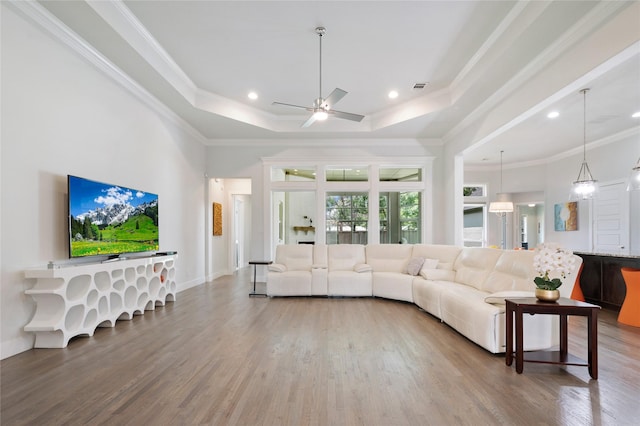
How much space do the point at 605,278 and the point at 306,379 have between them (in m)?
5.16

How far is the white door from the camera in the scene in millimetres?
6684

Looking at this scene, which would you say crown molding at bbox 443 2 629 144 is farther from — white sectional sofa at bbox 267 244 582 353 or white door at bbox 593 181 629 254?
white door at bbox 593 181 629 254

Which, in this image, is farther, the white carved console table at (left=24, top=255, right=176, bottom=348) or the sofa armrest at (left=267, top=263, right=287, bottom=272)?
the sofa armrest at (left=267, top=263, right=287, bottom=272)

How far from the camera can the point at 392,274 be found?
18.4 ft

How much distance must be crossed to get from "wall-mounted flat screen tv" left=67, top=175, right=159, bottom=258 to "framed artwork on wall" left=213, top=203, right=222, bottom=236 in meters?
2.72

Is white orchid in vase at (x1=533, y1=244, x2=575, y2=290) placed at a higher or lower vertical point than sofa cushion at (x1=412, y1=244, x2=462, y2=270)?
higher

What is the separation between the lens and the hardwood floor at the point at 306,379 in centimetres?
206

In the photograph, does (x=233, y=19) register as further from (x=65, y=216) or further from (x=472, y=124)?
A: (x=472, y=124)

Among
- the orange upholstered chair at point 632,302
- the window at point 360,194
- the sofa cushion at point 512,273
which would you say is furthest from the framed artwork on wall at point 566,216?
the sofa cushion at point 512,273

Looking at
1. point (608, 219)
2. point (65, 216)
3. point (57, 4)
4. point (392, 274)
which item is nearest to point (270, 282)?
point (392, 274)

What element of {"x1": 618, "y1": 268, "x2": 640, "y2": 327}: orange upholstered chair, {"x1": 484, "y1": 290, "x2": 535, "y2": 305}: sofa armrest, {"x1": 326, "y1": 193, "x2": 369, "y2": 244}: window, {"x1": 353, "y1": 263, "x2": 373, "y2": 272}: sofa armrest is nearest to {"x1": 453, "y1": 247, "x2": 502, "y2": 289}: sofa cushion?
{"x1": 484, "y1": 290, "x2": 535, "y2": 305}: sofa armrest

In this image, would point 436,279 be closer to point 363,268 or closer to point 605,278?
point 363,268

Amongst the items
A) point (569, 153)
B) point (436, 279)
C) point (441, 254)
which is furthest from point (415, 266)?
point (569, 153)

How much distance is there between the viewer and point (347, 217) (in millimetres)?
7961
